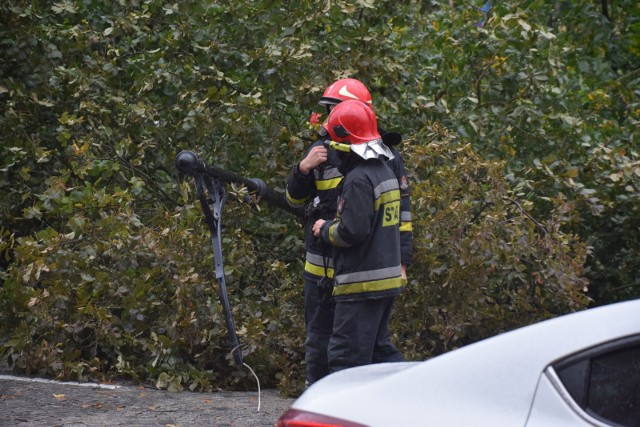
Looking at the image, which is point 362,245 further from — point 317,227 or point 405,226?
point 405,226

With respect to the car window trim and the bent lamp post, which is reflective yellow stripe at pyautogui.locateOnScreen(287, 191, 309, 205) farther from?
the car window trim

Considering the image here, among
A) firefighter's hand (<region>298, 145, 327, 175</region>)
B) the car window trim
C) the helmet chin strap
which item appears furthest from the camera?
firefighter's hand (<region>298, 145, 327, 175</region>)

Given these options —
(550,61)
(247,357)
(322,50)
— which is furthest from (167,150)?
(550,61)

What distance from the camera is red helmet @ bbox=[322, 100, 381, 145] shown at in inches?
211

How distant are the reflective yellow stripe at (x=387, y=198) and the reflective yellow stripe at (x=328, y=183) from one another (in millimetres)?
416

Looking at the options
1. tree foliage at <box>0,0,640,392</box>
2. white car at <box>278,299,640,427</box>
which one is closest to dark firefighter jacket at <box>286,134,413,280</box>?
tree foliage at <box>0,0,640,392</box>

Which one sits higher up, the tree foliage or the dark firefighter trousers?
the tree foliage

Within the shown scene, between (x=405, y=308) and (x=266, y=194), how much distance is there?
1379 millimetres

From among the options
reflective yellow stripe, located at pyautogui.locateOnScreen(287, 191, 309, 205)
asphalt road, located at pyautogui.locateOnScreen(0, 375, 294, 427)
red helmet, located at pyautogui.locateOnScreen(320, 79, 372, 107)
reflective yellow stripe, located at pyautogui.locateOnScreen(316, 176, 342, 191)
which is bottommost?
asphalt road, located at pyautogui.locateOnScreen(0, 375, 294, 427)

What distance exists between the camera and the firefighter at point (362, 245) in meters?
5.18

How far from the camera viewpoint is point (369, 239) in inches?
207

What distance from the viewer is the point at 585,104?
9.71 meters

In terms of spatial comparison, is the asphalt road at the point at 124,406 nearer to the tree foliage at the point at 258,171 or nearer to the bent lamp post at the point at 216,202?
the tree foliage at the point at 258,171

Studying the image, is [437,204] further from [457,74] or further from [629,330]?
[629,330]
